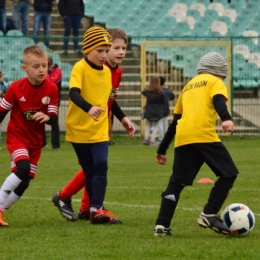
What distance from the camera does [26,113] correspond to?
8.11 metres

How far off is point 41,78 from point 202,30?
1725cm

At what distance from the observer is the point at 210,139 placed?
7301 millimetres

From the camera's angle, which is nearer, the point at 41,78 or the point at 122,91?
the point at 41,78

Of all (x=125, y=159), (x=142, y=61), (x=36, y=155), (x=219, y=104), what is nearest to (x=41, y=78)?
(x=36, y=155)

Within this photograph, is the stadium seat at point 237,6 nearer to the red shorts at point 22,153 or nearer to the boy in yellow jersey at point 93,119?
the boy in yellow jersey at point 93,119

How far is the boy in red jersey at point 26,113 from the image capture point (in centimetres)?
804

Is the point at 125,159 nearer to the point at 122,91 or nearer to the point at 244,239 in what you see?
the point at 122,91

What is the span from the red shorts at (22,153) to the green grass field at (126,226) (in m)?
0.59

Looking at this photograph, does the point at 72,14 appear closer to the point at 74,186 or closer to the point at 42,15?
the point at 42,15

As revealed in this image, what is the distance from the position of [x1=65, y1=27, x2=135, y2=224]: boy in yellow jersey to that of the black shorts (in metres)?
1.04

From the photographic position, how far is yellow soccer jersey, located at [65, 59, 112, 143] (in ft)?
26.7

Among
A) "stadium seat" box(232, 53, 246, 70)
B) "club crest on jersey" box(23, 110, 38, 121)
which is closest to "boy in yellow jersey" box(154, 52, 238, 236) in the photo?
"club crest on jersey" box(23, 110, 38, 121)

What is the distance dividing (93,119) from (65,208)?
111 cm

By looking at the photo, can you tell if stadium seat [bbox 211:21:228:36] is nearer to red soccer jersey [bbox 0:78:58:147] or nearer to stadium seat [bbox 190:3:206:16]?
stadium seat [bbox 190:3:206:16]
